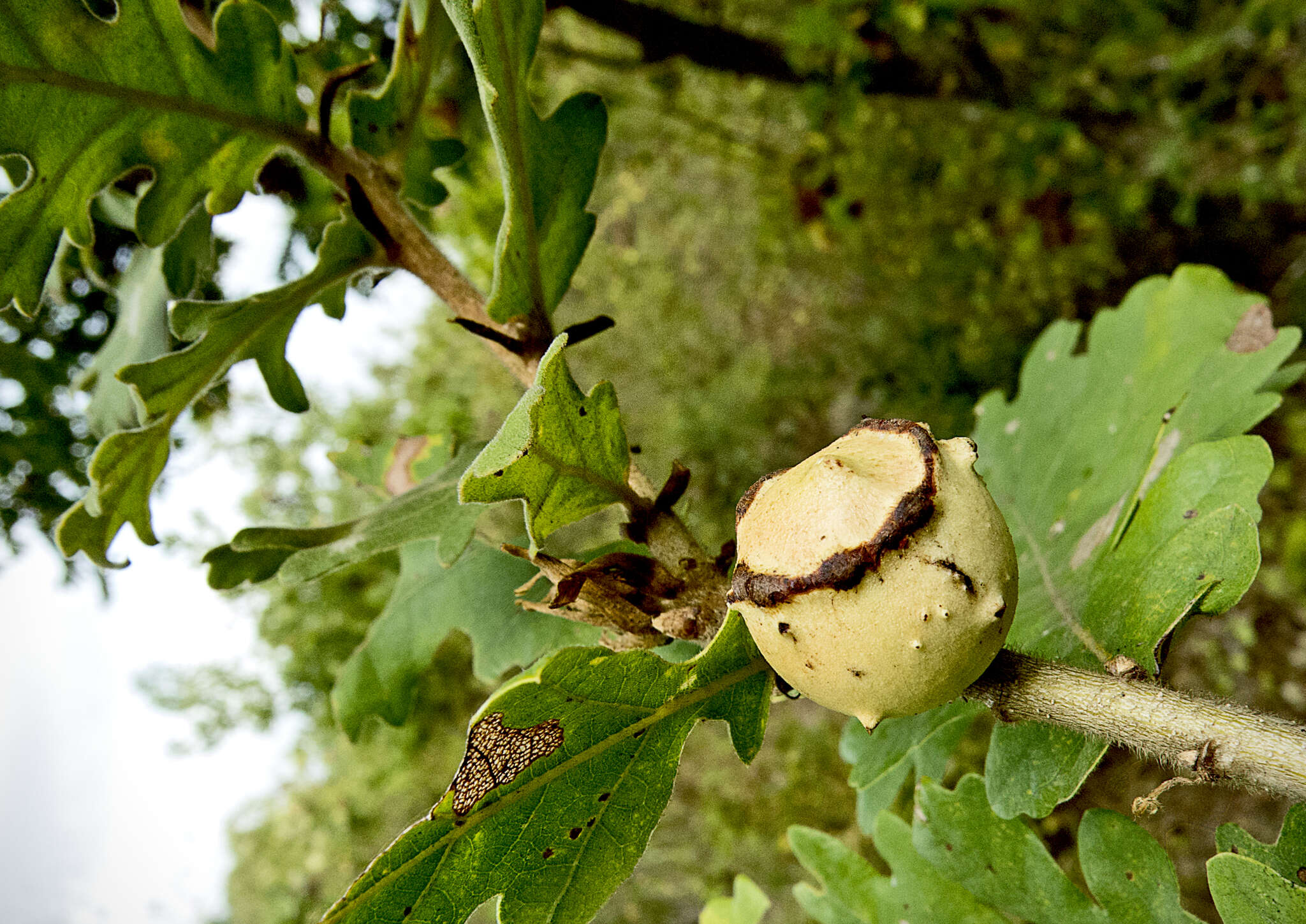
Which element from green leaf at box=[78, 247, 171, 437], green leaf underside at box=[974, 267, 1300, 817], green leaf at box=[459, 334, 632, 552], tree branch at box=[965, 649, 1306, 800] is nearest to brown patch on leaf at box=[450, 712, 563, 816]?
green leaf at box=[459, 334, 632, 552]

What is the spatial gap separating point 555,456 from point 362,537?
224 millimetres

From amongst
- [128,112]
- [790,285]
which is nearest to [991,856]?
[128,112]

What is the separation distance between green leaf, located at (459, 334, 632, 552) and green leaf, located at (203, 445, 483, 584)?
120mm

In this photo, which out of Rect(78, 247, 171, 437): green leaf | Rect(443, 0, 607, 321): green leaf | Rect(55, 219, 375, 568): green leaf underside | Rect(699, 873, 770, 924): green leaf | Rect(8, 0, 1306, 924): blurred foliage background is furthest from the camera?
Rect(8, 0, 1306, 924): blurred foliage background

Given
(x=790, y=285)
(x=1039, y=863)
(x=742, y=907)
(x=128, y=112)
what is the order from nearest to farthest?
(x=128, y=112) < (x=1039, y=863) < (x=742, y=907) < (x=790, y=285)

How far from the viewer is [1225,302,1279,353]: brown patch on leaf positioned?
2.91 ft

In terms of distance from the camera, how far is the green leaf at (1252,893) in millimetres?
545

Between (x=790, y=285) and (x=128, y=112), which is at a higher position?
(x=128, y=112)

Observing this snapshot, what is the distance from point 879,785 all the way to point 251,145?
2.92 feet

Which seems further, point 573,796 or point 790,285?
point 790,285

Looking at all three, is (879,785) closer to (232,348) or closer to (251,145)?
(232,348)

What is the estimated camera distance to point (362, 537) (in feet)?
2.22

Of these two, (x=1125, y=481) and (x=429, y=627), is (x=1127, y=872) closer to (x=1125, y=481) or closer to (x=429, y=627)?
(x=1125, y=481)

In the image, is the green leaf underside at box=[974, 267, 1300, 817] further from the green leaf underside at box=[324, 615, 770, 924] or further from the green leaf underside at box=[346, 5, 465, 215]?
the green leaf underside at box=[346, 5, 465, 215]
